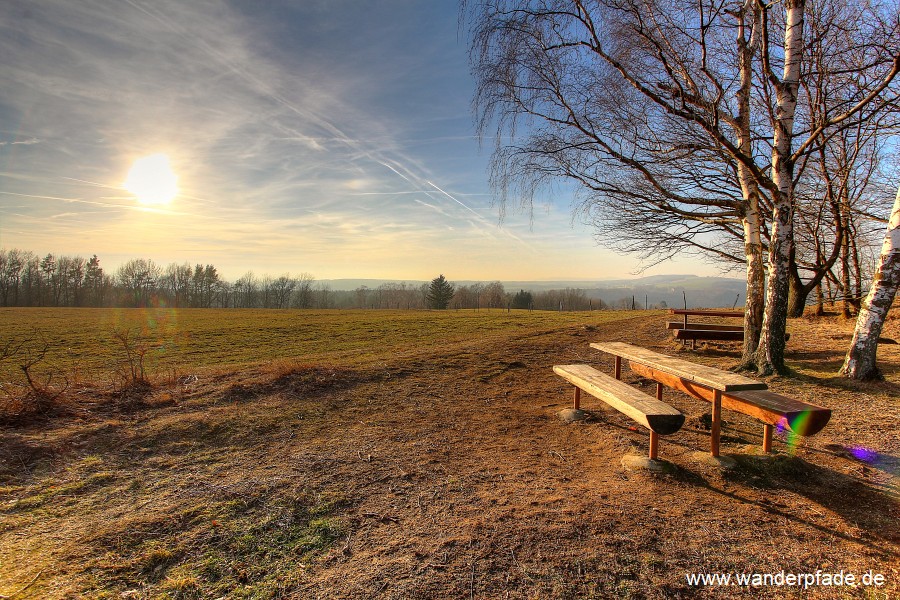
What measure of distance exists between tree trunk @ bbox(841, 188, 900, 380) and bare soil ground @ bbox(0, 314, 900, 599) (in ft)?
1.35

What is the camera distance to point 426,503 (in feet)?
10.8

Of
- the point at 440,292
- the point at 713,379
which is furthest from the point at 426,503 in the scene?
the point at 440,292

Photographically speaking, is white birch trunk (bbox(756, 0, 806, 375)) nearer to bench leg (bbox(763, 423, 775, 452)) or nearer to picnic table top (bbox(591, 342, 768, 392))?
picnic table top (bbox(591, 342, 768, 392))

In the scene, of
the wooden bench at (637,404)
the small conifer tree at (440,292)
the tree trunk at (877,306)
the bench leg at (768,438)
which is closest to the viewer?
the wooden bench at (637,404)

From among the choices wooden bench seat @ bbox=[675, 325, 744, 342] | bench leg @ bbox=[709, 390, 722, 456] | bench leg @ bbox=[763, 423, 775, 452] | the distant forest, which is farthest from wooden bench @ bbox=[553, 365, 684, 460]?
the distant forest

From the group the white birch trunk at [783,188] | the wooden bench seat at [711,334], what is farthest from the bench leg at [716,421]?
the wooden bench seat at [711,334]

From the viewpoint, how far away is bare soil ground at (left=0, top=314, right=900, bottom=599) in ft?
8.00

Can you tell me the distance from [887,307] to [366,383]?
8069mm

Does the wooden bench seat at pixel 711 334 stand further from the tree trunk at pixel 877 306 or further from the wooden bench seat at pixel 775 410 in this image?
the wooden bench seat at pixel 775 410

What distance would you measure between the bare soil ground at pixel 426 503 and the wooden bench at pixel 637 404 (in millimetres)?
495

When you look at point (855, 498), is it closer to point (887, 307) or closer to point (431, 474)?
point (431, 474)

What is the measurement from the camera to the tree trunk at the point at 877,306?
6.03 m

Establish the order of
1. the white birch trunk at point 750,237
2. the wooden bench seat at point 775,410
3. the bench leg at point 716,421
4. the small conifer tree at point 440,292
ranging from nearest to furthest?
the wooden bench seat at point 775,410 → the bench leg at point 716,421 → the white birch trunk at point 750,237 → the small conifer tree at point 440,292

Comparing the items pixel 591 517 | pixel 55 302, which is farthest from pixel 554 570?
pixel 55 302
